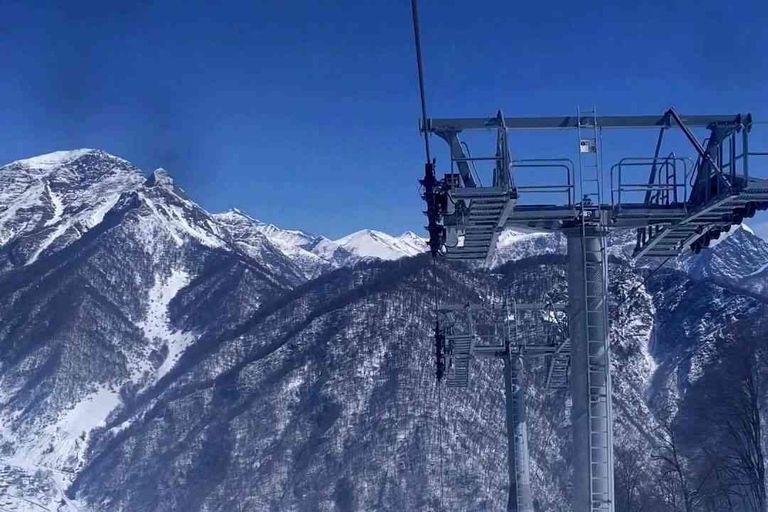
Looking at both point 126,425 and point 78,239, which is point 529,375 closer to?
point 126,425

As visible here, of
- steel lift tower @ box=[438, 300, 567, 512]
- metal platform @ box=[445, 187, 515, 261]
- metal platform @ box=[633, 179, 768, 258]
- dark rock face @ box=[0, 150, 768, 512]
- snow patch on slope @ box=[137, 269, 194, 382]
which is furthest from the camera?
snow patch on slope @ box=[137, 269, 194, 382]

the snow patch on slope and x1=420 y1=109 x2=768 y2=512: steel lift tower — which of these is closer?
x1=420 y1=109 x2=768 y2=512: steel lift tower

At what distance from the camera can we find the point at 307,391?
110062mm

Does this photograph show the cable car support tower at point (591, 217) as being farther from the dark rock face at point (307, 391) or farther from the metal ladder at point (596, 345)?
the dark rock face at point (307, 391)

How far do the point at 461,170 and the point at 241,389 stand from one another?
107 metres

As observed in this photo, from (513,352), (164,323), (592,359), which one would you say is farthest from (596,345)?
(164,323)

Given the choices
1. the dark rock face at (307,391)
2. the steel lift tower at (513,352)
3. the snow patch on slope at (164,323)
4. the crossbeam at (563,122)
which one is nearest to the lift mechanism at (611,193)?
the crossbeam at (563,122)

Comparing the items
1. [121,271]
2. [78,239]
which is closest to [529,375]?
[121,271]

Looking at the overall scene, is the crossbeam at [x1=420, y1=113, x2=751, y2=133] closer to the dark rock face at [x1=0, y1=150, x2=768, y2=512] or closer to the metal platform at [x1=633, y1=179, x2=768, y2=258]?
the metal platform at [x1=633, y1=179, x2=768, y2=258]

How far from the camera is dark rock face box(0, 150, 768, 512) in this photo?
292 feet

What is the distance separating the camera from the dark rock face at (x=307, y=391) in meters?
89.0

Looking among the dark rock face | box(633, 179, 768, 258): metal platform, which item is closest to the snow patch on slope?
the dark rock face

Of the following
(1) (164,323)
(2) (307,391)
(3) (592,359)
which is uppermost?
(1) (164,323)

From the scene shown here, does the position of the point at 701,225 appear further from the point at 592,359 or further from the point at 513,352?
the point at 513,352
